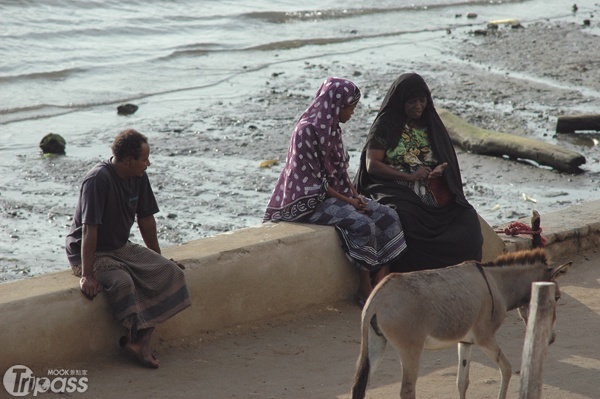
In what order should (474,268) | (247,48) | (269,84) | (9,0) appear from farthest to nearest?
(9,0)
(247,48)
(269,84)
(474,268)

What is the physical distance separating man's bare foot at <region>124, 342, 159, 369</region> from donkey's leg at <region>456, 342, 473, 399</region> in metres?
1.84

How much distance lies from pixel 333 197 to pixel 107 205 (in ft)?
6.53

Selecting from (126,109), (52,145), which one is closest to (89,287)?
(52,145)

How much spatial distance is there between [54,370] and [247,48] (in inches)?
570

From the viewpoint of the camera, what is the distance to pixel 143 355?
241 inches

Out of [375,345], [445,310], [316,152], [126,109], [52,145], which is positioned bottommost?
[126,109]

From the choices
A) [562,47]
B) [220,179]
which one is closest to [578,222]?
[220,179]

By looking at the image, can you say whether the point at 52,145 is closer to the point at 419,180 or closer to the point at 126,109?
the point at 126,109

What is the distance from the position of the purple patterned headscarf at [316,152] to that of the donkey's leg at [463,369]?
1997 millimetres

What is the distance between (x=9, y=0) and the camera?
2198 cm

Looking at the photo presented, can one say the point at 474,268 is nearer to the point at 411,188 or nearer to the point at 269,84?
the point at 411,188

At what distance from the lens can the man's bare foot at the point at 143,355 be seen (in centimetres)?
611

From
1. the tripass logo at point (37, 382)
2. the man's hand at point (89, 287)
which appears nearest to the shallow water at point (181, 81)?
the man's hand at point (89, 287)

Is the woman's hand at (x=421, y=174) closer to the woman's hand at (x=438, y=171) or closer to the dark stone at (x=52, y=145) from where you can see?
the woman's hand at (x=438, y=171)
